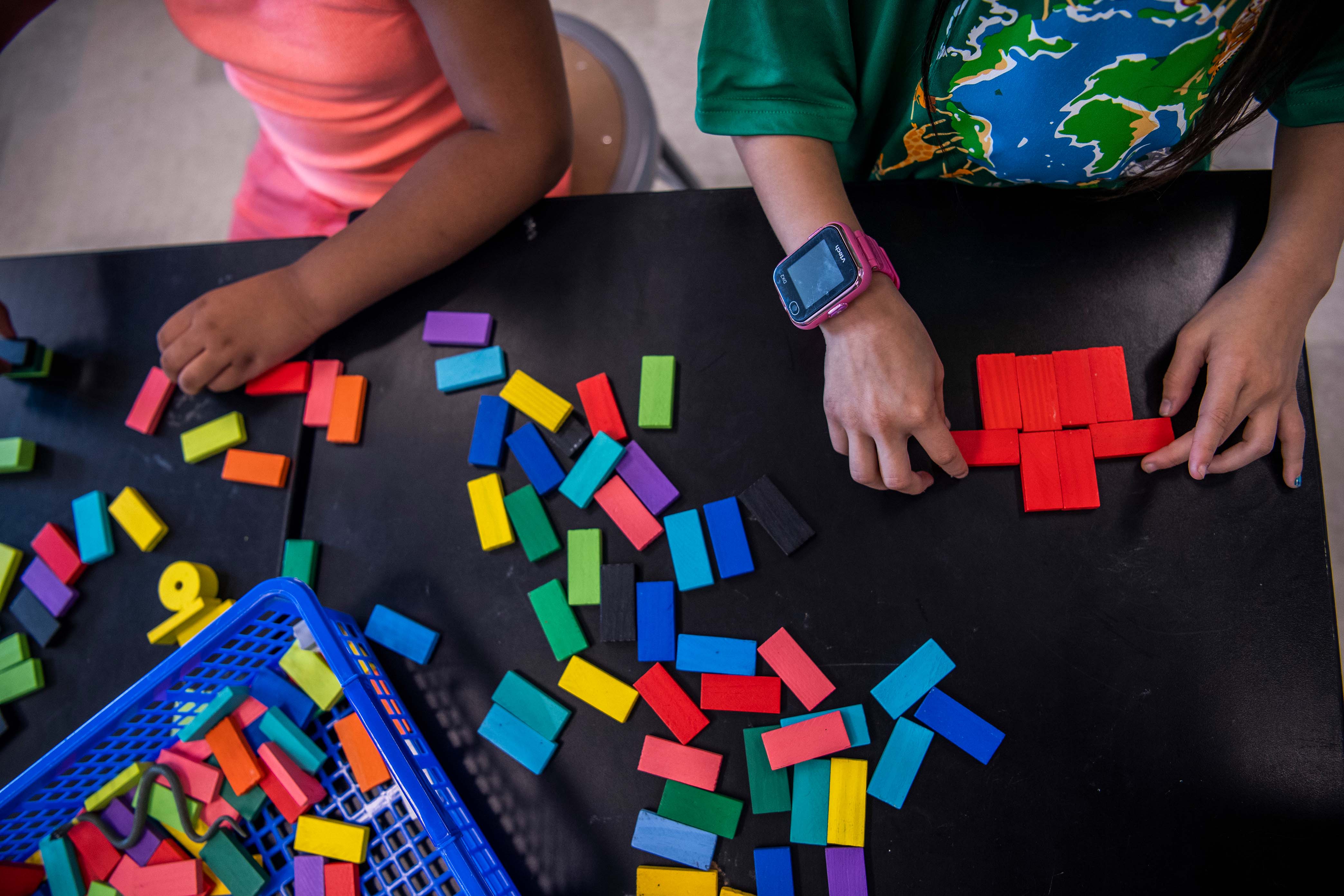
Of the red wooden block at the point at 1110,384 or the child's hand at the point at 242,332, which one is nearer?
the red wooden block at the point at 1110,384

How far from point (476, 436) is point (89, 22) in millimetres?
2371

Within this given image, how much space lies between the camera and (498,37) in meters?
0.70

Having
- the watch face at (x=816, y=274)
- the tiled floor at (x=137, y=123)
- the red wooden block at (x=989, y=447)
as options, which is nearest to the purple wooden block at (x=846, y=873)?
the red wooden block at (x=989, y=447)

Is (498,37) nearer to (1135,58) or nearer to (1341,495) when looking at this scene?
(1135,58)

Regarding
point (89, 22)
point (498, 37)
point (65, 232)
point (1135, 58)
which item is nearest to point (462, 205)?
point (498, 37)

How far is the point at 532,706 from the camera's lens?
0.64 m

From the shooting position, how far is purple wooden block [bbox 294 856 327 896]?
0.61 meters

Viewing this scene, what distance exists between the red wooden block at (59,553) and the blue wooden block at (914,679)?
840 mm

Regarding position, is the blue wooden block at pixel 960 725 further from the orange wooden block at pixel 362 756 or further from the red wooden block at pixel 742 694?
the orange wooden block at pixel 362 756

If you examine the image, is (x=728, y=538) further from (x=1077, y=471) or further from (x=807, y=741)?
(x=1077, y=471)

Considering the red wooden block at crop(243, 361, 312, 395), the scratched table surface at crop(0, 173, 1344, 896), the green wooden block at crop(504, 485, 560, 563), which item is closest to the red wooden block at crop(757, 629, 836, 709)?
the scratched table surface at crop(0, 173, 1344, 896)

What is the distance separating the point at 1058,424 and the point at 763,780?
410 mm

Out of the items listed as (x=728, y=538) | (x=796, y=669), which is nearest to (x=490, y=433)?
(x=728, y=538)

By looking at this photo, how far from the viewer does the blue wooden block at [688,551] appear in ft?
2.12
